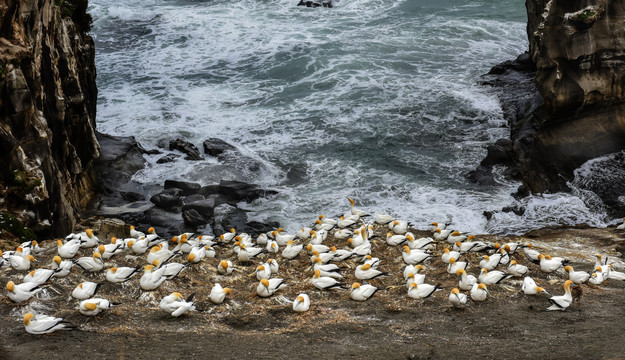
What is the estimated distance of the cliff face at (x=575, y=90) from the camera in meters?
18.9

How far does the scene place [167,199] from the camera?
21.6m

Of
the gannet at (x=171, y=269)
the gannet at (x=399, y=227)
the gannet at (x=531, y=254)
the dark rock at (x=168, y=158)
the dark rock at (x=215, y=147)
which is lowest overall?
the dark rock at (x=168, y=158)

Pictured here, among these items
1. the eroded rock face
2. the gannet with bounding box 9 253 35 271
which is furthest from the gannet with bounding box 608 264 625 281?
the gannet with bounding box 9 253 35 271

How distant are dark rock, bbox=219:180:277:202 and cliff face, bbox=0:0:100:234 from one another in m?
4.90

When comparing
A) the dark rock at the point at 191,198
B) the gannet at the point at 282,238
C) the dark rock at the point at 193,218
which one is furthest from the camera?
the dark rock at the point at 191,198

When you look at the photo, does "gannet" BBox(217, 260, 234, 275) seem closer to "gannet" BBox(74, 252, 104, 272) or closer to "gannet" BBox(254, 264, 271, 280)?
"gannet" BBox(254, 264, 271, 280)

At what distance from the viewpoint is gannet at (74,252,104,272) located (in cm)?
1200

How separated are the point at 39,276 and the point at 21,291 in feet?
1.91

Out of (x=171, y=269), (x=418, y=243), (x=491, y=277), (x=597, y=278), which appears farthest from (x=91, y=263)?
(x=597, y=278)

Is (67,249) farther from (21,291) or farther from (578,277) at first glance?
(578,277)

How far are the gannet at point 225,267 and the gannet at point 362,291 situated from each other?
9.26 feet

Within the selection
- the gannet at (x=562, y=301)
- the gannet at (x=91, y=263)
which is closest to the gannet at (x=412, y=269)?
the gannet at (x=562, y=301)

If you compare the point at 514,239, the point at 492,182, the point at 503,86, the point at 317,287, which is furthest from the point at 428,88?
the point at 317,287

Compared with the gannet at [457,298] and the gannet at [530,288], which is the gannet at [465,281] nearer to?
the gannet at [457,298]
